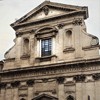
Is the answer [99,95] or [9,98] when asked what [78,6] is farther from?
[9,98]

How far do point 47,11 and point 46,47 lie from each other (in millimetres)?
2589

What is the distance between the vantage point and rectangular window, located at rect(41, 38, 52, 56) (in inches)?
800

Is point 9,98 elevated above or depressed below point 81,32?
below

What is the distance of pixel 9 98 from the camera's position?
66.0ft

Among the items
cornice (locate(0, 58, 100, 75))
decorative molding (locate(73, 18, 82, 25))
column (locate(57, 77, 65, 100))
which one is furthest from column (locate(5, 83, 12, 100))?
decorative molding (locate(73, 18, 82, 25))

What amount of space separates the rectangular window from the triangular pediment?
1695 millimetres

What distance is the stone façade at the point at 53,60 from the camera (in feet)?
59.3

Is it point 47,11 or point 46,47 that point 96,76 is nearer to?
point 46,47

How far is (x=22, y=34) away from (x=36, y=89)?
443cm

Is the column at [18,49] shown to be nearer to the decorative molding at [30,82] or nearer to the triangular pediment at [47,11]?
the triangular pediment at [47,11]

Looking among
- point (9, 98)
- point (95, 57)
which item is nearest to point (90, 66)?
point (95, 57)

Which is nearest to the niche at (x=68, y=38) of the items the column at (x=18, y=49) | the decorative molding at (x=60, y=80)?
the decorative molding at (x=60, y=80)

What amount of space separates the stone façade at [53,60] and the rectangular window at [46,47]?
0.25m

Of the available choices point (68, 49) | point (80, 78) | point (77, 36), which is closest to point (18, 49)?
point (68, 49)
